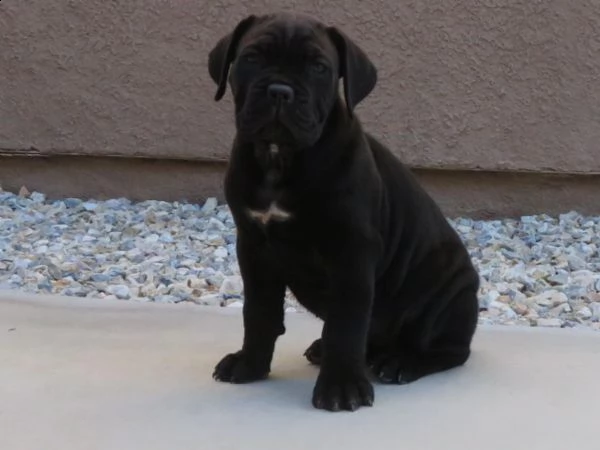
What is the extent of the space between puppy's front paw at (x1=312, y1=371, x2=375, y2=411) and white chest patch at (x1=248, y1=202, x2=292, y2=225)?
0.48 m

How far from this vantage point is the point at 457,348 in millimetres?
3715

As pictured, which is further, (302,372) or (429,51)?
(429,51)

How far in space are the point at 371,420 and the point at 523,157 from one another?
13.2 ft

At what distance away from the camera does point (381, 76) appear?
6879 mm

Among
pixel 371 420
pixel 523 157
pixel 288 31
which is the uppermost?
pixel 288 31

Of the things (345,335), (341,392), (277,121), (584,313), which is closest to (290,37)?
(277,121)

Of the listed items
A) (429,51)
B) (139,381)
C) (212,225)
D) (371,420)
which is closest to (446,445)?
(371,420)

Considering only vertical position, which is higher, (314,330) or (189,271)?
(314,330)

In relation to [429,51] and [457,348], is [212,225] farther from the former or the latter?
[457,348]

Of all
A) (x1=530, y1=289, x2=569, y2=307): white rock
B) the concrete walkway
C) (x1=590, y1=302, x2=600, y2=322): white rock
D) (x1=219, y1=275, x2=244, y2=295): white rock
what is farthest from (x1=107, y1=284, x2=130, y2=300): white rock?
(x1=590, y1=302, x2=600, y2=322): white rock

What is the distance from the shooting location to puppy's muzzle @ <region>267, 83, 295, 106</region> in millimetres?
3010

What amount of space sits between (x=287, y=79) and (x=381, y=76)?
12.8ft

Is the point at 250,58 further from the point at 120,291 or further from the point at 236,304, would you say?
the point at 120,291

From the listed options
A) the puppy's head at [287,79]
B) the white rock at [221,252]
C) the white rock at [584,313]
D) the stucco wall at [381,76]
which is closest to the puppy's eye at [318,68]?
the puppy's head at [287,79]
